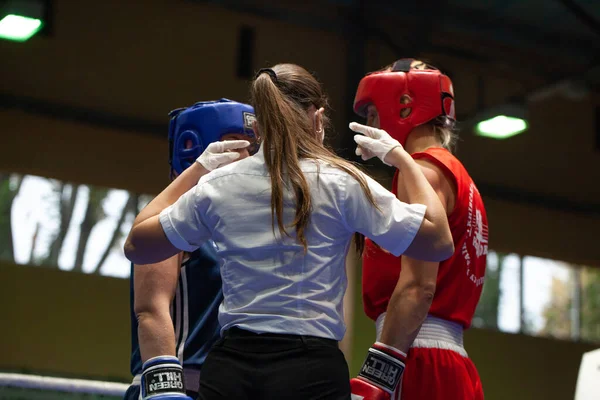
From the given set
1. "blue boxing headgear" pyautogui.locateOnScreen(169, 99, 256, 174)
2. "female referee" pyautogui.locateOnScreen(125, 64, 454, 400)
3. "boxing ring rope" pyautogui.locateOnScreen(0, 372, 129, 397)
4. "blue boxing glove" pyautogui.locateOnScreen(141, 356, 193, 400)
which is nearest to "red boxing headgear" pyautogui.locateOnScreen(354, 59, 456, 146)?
"blue boxing headgear" pyautogui.locateOnScreen(169, 99, 256, 174)

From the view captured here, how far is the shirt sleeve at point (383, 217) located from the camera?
1.95 m

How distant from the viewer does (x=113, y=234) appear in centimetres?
1034

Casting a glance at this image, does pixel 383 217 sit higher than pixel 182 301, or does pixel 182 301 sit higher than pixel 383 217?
pixel 383 217

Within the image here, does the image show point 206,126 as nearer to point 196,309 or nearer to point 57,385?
point 196,309

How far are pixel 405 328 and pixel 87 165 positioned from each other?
699cm

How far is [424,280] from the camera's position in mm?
2334

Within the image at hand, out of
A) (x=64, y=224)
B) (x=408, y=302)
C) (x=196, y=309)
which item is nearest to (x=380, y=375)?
(x=408, y=302)

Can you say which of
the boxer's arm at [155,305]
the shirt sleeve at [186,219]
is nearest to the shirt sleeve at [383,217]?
the shirt sleeve at [186,219]

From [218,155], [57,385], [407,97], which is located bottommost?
[57,385]

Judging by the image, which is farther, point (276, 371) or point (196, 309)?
point (196, 309)

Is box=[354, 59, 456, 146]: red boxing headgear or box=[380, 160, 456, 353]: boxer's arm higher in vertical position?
box=[354, 59, 456, 146]: red boxing headgear

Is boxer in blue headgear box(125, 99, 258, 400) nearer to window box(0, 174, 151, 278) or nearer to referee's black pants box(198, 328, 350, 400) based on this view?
referee's black pants box(198, 328, 350, 400)

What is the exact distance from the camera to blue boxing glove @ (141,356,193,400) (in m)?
2.12

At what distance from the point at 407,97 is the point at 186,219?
105 centimetres
